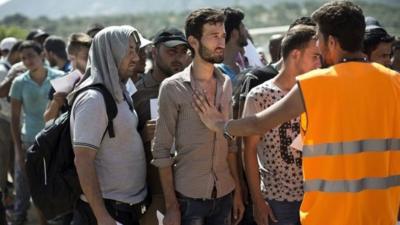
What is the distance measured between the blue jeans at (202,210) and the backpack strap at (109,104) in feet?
2.15

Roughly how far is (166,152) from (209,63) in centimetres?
62

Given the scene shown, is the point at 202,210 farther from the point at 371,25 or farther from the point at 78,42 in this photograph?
the point at 78,42

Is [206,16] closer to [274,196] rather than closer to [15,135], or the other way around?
[274,196]

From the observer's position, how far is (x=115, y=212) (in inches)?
153

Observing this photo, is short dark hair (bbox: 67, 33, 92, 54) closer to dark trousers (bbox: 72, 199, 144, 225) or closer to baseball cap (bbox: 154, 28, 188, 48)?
baseball cap (bbox: 154, 28, 188, 48)

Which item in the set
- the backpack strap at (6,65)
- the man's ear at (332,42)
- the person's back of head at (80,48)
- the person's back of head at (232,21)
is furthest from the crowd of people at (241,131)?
the backpack strap at (6,65)

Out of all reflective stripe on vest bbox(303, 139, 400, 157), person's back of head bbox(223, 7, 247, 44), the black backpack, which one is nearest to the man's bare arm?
reflective stripe on vest bbox(303, 139, 400, 157)

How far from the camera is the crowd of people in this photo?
2996 mm

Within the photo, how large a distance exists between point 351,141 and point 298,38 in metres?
1.23

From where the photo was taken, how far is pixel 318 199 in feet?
10.1

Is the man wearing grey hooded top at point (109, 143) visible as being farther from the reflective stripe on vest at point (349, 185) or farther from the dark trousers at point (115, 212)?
the reflective stripe on vest at point (349, 185)

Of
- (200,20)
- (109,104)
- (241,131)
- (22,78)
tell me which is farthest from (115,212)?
(22,78)

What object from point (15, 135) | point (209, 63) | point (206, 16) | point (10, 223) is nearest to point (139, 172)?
point (209, 63)

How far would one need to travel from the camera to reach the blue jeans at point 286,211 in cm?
412
